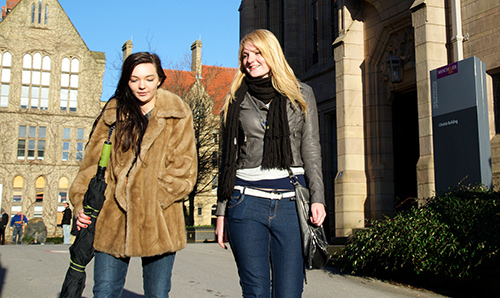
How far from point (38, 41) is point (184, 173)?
1565 inches

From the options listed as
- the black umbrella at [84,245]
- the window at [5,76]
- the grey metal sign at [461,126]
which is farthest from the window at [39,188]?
the black umbrella at [84,245]

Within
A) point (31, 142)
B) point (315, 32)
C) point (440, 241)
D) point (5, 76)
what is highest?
point (5, 76)

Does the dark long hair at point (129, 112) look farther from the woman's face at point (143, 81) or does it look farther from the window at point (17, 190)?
the window at point (17, 190)

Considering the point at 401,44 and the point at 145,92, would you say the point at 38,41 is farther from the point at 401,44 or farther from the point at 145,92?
the point at 145,92

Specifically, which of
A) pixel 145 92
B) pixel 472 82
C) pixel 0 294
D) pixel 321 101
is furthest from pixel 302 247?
pixel 321 101

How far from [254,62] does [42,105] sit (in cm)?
3937

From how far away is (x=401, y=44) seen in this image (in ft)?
47.4

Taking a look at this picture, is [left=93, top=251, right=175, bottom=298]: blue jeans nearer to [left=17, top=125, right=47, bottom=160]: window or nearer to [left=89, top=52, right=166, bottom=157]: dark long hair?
[left=89, top=52, right=166, bottom=157]: dark long hair

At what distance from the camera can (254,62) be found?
11.6 feet

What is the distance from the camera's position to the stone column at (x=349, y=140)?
1474 cm

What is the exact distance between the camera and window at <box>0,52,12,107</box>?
38.8 metres

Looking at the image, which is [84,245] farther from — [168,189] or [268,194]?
[268,194]

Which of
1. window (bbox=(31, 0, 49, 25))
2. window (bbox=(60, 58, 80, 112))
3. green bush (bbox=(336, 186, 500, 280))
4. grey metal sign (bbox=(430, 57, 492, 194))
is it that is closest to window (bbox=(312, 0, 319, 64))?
grey metal sign (bbox=(430, 57, 492, 194))

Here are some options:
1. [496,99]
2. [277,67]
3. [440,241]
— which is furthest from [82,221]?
[496,99]
